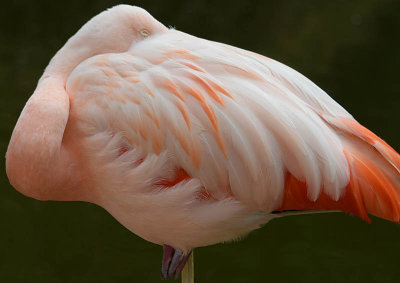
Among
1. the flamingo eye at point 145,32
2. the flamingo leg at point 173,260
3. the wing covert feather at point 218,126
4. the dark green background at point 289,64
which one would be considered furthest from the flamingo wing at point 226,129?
the dark green background at point 289,64

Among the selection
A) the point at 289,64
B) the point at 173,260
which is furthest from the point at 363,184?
the point at 289,64

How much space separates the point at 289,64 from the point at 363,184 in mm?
3616

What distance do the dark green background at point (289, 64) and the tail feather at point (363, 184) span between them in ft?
5.77

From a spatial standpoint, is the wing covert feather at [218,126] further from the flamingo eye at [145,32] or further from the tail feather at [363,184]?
the flamingo eye at [145,32]

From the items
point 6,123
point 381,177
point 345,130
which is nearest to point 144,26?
point 345,130

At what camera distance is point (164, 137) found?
6.48ft

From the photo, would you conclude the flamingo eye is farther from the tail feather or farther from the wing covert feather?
the tail feather

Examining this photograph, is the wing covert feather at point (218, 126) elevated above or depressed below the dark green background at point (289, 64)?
above

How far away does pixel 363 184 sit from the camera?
6.40ft

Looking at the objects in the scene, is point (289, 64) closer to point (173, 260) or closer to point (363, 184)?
point (173, 260)

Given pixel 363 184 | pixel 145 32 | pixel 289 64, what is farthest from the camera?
pixel 289 64

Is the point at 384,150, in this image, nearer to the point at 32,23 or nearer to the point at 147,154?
the point at 147,154

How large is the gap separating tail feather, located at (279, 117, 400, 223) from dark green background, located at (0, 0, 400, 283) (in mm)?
1758

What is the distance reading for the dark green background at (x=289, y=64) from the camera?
3.72m
